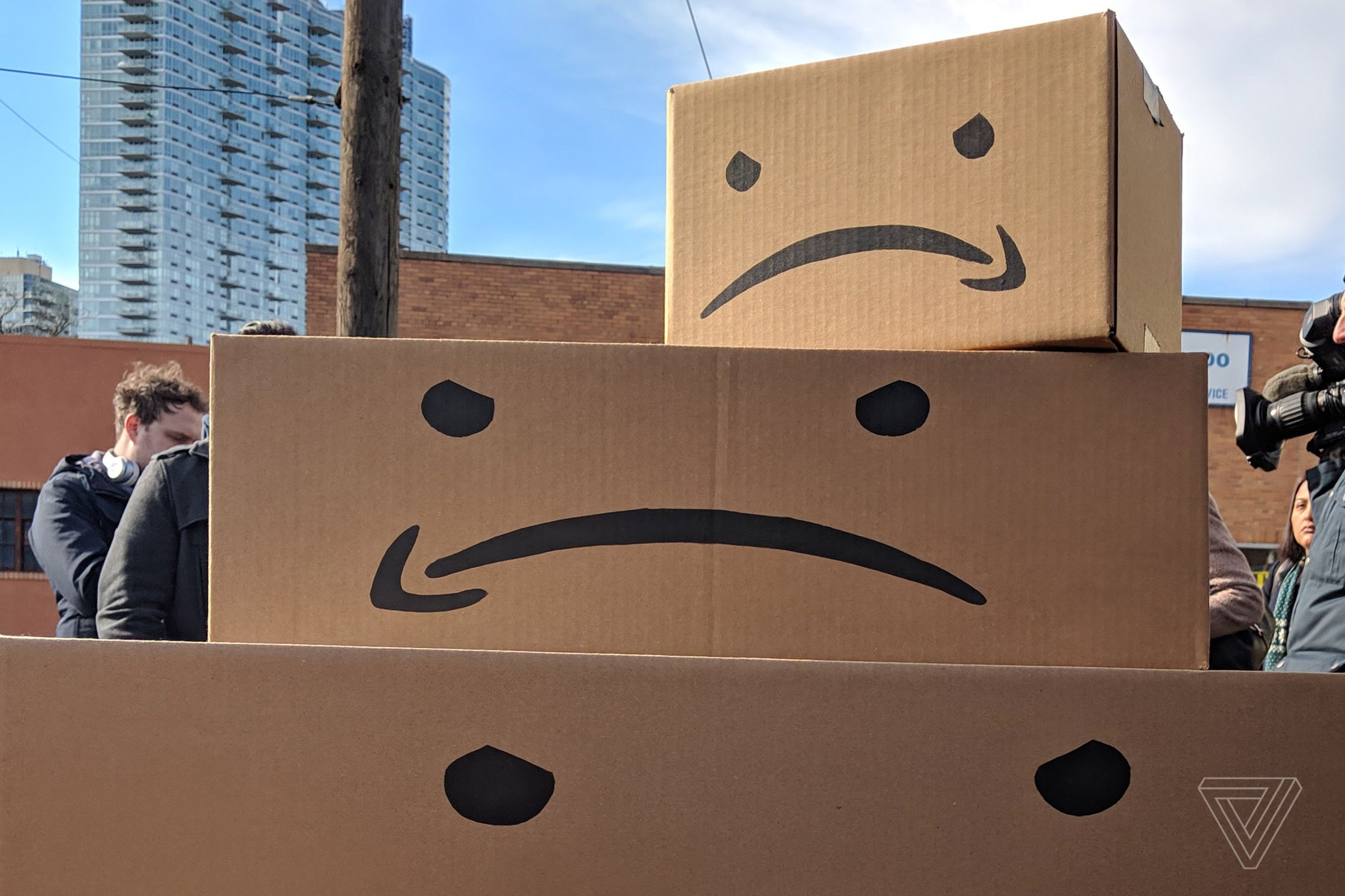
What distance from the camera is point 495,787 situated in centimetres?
110

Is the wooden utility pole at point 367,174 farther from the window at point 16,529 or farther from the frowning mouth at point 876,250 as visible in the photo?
the window at point 16,529

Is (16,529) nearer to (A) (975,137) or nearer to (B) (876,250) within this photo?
(B) (876,250)

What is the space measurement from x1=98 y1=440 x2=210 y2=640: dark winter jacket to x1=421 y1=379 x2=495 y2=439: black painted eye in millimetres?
799

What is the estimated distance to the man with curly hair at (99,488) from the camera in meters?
2.31

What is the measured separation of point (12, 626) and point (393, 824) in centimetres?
1120

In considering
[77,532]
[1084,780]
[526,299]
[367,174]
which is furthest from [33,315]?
[1084,780]

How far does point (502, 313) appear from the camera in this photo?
14.7m

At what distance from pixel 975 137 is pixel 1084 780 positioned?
2.44 ft

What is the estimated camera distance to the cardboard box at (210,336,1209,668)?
1.17 metres

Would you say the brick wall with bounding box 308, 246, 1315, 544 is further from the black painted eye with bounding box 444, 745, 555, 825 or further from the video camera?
the black painted eye with bounding box 444, 745, 555, 825

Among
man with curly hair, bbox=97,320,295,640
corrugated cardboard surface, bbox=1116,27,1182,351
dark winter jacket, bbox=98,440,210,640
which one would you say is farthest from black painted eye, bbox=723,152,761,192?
dark winter jacket, bbox=98,440,210,640

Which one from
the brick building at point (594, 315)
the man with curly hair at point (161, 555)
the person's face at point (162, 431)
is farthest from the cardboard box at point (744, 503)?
the brick building at point (594, 315)

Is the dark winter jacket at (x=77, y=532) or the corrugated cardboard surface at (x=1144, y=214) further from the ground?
the corrugated cardboard surface at (x=1144, y=214)

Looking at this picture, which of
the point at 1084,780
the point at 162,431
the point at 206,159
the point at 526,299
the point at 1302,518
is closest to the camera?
the point at 1084,780
